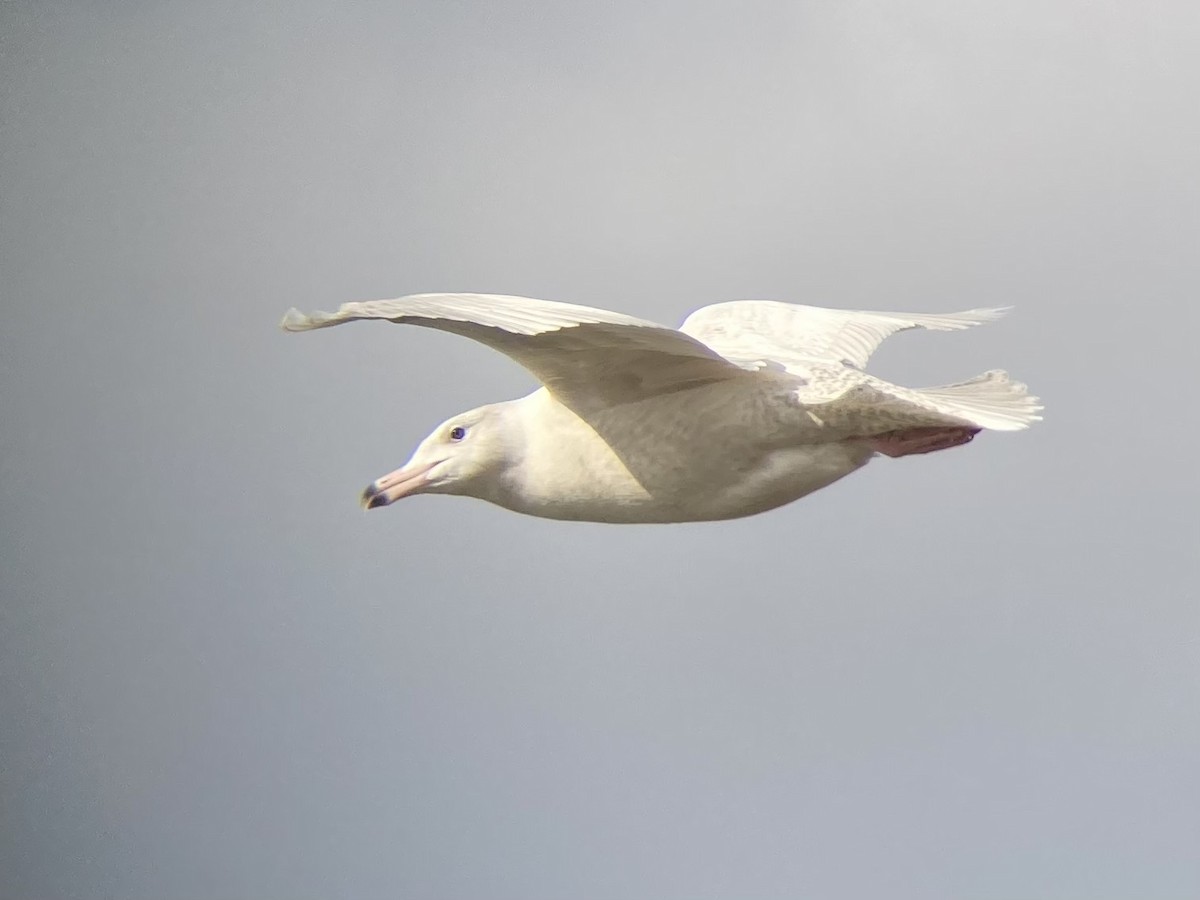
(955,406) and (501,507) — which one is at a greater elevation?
(955,406)

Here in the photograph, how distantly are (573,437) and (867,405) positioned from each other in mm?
818

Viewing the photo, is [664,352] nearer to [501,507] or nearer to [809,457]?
[809,457]

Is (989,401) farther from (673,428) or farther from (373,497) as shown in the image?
(373,497)

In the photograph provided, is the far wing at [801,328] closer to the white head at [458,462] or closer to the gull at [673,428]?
the gull at [673,428]

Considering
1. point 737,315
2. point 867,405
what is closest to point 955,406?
point 867,405

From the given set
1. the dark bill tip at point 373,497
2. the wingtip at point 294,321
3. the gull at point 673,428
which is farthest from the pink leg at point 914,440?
the wingtip at point 294,321

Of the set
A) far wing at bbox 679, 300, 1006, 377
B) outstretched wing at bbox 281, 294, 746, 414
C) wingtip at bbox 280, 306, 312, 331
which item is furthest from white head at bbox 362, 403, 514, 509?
wingtip at bbox 280, 306, 312, 331

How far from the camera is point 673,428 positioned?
14.4 ft

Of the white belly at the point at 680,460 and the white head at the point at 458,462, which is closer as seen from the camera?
the white belly at the point at 680,460

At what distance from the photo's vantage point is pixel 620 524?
15.2 feet

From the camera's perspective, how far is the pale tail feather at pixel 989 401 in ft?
13.7

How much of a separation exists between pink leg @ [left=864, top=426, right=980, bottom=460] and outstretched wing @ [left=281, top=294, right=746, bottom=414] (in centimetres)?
41

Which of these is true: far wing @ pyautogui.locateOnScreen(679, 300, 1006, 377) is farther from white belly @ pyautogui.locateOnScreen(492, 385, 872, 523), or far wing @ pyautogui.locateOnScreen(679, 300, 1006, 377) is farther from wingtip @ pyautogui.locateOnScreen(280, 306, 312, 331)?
wingtip @ pyautogui.locateOnScreen(280, 306, 312, 331)

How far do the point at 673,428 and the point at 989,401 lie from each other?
2.72ft
